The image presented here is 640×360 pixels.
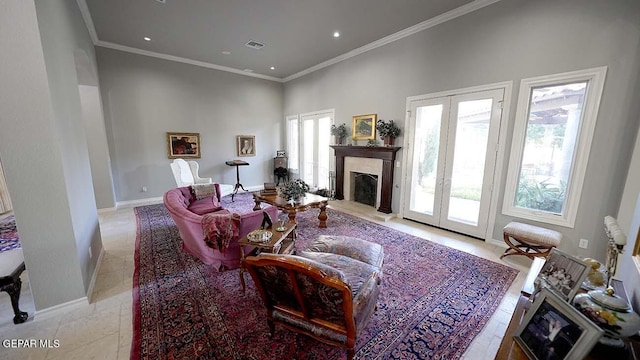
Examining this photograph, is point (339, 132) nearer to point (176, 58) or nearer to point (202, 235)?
point (202, 235)

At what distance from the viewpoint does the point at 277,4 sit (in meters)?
3.49

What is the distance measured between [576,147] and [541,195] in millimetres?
701

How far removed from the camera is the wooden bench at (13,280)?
1891mm

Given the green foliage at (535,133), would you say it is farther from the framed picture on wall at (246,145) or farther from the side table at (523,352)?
the framed picture on wall at (246,145)

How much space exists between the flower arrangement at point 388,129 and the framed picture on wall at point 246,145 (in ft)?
13.7

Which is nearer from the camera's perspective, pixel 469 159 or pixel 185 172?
pixel 469 159

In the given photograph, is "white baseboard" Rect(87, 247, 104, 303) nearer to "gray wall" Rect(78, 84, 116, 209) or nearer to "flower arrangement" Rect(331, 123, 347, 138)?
"gray wall" Rect(78, 84, 116, 209)

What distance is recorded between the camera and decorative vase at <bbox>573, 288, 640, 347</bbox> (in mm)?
895

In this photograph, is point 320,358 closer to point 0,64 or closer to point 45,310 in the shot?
point 45,310

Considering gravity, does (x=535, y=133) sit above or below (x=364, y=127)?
below

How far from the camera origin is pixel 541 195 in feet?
10.4

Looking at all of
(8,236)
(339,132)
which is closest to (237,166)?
(339,132)

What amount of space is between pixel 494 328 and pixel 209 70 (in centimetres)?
751

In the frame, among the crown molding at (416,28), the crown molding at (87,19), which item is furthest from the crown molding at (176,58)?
the crown molding at (416,28)
